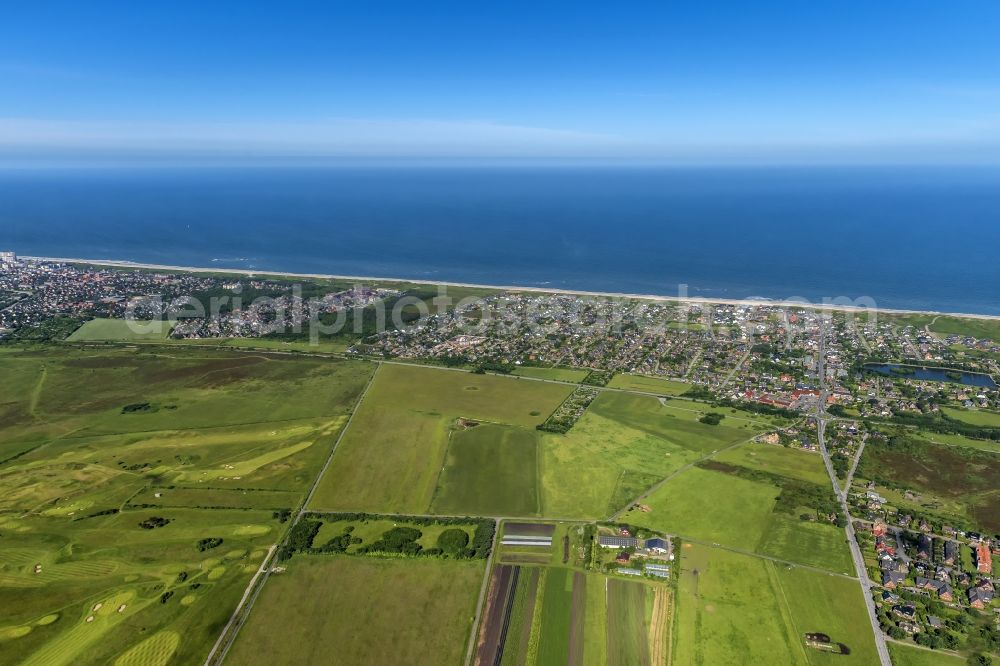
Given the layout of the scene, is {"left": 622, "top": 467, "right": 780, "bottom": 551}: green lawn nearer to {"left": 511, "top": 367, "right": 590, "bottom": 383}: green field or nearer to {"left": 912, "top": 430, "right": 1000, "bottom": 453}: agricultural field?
{"left": 912, "top": 430, "right": 1000, "bottom": 453}: agricultural field

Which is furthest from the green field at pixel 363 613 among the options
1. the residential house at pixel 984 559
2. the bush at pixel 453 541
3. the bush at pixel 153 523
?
the residential house at pixel 984 559

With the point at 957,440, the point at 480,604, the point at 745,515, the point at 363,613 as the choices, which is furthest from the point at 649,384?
the point at 363,613

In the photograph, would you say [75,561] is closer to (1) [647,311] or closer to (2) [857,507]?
(2) [857,507]

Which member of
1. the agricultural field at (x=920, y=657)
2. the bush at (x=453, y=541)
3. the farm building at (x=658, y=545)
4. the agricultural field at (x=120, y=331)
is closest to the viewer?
the agricultural field at (x=920, y=657)

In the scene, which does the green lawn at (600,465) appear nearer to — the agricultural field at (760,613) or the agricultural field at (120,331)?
the agricultural field at (760,613)

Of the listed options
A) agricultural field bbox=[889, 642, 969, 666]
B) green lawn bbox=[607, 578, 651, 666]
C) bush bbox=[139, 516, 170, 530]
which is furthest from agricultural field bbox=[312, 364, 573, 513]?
agricultural field bbox=[889, 642, 969, 666]

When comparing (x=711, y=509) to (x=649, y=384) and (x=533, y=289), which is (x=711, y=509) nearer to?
(x=649, y=384)
